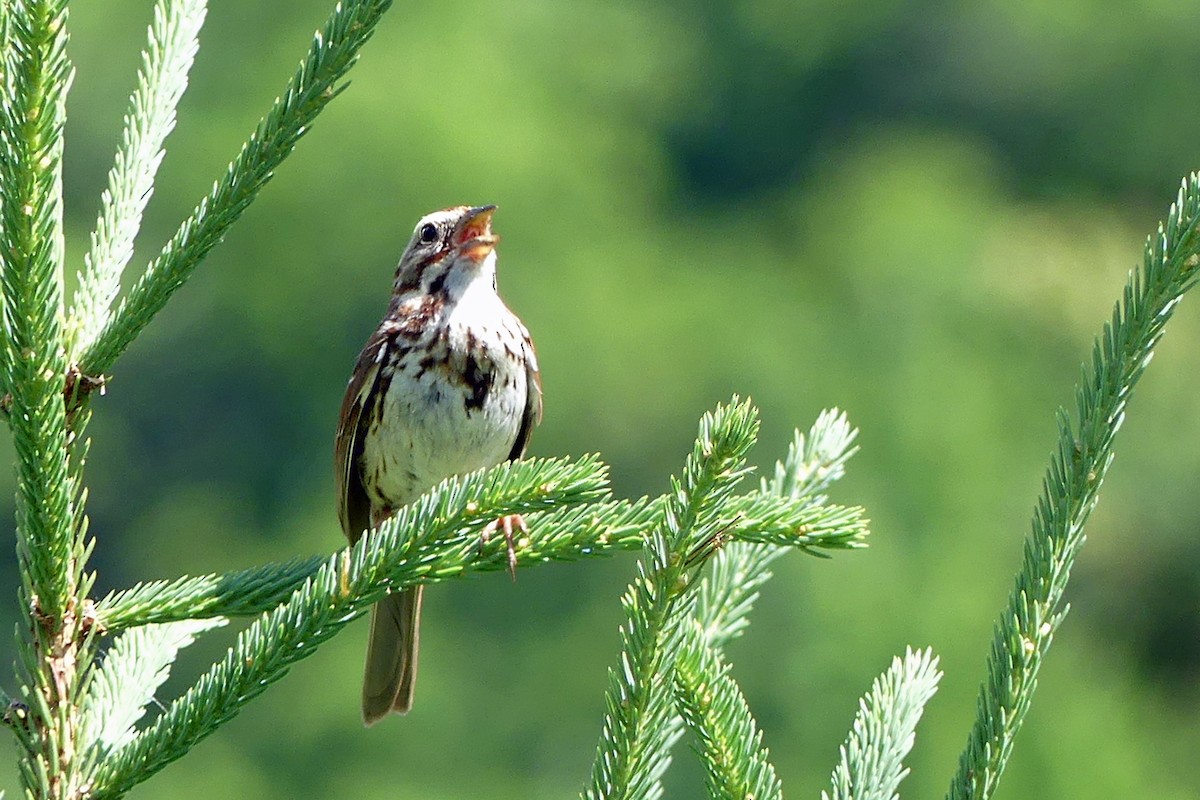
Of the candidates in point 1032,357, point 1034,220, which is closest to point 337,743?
point 1032,357

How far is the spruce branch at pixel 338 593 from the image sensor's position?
192cm

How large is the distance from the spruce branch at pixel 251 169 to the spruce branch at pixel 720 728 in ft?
2.43

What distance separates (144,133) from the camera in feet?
7.64

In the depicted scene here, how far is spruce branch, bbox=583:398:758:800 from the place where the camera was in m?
1.73

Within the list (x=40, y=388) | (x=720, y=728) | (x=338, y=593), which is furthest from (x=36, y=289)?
(x=720, y=728)

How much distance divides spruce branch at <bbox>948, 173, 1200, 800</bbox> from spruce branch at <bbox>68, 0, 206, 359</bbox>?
124 cm

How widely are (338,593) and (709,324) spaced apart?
2173 cm

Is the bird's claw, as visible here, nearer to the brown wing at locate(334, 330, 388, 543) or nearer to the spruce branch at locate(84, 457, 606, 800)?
the spruce branch at locate(84, 457, 606, 800)

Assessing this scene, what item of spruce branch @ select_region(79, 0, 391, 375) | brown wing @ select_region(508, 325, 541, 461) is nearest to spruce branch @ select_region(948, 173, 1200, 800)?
spruce branch @ select_region(79, 0, 391, 375)

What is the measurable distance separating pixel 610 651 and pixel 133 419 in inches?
366

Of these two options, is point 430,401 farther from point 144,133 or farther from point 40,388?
point 40,388

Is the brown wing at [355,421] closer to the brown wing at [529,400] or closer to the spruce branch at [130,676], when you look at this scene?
the brown wing at [529,400]

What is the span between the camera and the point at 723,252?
88.5 feet

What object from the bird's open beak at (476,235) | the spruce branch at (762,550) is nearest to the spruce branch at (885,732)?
the spruce branch at (762,550)
